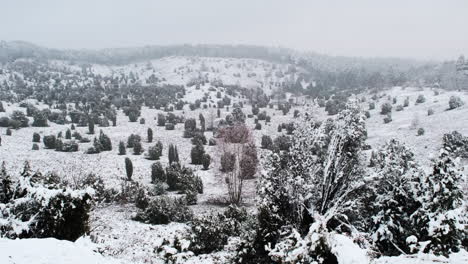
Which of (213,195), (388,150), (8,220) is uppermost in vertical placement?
(388,150)

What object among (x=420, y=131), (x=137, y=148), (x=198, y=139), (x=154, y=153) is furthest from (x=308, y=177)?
(x=198, y=139)

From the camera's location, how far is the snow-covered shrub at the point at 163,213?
29.6 meters

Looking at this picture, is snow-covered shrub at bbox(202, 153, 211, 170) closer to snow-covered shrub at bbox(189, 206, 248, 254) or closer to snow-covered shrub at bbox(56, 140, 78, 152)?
snow-covered shrub at bbox(56, 140, 78, 152)

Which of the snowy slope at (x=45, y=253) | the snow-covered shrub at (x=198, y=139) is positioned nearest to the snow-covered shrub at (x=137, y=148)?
the snow-covered shrub at (x=198, y=139)

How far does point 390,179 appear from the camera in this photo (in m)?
16.1

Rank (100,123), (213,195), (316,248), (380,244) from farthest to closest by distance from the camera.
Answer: (100,123)
(213,195)
(380,244)
(316,248)

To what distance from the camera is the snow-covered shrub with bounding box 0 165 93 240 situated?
545 inches

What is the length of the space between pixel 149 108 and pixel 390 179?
89.0m

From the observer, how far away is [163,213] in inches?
1164

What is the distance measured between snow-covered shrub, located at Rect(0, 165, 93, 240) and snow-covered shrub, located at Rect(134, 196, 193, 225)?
14954 mm

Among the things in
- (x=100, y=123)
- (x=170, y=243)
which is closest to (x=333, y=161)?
(x=170, y=243)

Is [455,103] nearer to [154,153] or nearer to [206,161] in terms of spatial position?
[206,161]

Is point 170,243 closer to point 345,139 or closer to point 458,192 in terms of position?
point 345,139

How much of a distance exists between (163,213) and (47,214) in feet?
52.7
